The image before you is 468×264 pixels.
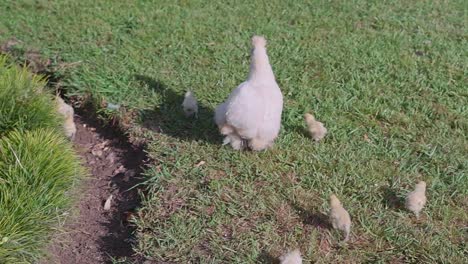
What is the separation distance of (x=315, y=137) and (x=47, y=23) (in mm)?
3147

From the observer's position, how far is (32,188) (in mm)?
3346

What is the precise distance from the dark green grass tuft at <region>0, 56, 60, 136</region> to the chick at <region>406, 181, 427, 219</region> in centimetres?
236

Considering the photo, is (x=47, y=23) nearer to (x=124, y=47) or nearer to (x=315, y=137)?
(x=124, y=47)

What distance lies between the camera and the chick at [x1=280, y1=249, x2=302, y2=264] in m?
3.02

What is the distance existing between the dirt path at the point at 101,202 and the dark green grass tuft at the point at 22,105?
1.52ft

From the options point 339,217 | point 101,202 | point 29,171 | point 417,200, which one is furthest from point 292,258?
point 29,171

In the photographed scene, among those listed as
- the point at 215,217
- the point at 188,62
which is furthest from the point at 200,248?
the point at 188,62

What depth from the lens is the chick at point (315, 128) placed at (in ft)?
13.3

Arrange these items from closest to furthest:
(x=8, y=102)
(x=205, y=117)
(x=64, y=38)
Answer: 1. (x=8, y=102)
2. (x=205, y=117)
3. (x=64, y=38)

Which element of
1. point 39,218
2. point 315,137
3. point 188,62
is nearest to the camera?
point 39,218

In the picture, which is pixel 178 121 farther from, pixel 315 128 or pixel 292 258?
pixel 292 258

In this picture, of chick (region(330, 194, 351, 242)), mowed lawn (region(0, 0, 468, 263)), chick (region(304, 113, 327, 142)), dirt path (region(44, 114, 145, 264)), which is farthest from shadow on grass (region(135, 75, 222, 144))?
chick (region(330, 194, 351, 242))

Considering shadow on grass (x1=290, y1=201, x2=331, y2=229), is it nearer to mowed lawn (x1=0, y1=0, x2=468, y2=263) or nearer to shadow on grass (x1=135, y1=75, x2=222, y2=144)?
mowed lawn (x1=0, y1=0, x2=468, y2=263)

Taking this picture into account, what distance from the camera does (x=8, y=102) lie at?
12.6ft
